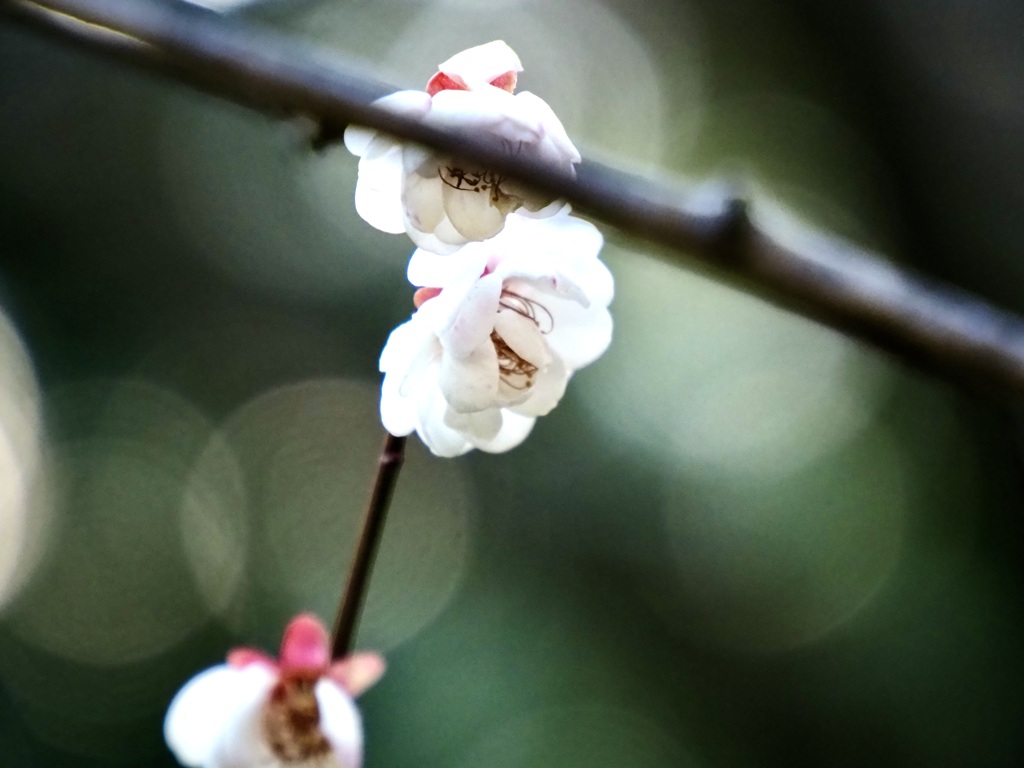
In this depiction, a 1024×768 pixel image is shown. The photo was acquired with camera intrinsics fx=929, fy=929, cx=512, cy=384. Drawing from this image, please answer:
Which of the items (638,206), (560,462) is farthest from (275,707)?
(560,462)

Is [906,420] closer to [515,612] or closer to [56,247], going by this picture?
[515,612]

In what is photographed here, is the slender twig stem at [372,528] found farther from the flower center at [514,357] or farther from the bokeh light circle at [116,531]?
the bokeh light circle at [116,531]

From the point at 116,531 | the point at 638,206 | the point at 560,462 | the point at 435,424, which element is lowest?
the point at 638,206

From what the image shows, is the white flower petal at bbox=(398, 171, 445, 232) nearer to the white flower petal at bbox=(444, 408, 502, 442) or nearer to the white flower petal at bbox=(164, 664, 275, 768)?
the white flower petal at bbox=(444, 408, 502, 442)

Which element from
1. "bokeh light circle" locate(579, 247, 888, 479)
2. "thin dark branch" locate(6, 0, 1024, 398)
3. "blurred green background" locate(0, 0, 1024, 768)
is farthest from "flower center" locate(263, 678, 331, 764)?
"bokeh light circle" locate(579, 247, 888, 479)

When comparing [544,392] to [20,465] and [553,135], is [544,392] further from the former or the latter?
[20,465]

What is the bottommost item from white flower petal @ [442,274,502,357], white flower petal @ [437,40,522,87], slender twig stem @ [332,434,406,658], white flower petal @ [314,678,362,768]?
white flower petal @ [314,678,362,768]
